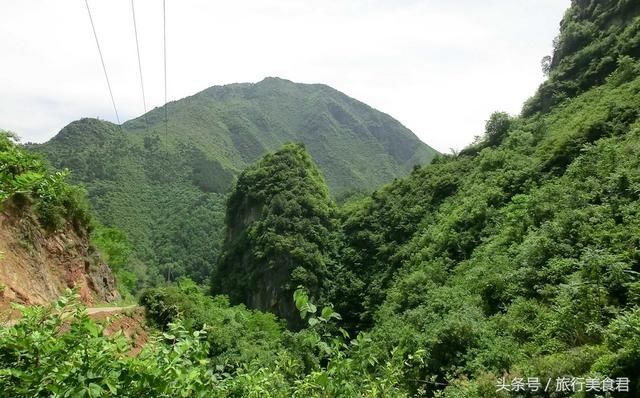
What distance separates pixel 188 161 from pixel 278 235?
62.9 meters

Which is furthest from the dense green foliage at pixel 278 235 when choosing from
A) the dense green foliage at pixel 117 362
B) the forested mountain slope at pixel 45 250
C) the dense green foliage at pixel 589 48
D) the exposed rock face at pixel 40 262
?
the dense green foliage at pixel 117 362

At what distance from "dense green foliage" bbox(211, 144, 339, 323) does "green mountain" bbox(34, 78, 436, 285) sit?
62.1 ft

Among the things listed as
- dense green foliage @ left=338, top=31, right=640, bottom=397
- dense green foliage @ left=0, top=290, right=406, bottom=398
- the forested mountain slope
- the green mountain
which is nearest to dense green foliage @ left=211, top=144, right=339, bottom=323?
dense green foliage @ left=338, top=31, right=640, bottom=397

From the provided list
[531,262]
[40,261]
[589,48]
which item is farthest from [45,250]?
[589,48]

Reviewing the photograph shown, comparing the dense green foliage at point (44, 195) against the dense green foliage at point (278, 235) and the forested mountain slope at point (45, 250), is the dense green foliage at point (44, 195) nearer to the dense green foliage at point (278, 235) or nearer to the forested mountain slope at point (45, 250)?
the forested mountain slope at point (45, 250)

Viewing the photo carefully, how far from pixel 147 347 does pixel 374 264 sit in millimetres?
34835

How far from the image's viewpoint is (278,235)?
1534 inches

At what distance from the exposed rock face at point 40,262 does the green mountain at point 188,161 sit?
2.85 m

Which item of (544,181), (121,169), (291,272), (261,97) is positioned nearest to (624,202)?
(544,181)

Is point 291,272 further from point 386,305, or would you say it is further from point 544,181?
point 544,181

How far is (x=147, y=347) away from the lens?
8.20 feet

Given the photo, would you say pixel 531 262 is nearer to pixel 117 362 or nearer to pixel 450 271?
pixel 450 271

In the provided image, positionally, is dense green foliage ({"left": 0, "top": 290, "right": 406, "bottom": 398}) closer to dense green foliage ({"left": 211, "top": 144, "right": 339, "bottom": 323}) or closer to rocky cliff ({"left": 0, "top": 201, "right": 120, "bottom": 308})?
rocky cliff ({"left": 0, "top": 201, "right": 120, "bottom": 308})

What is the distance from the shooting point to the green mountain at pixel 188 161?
68062mm
